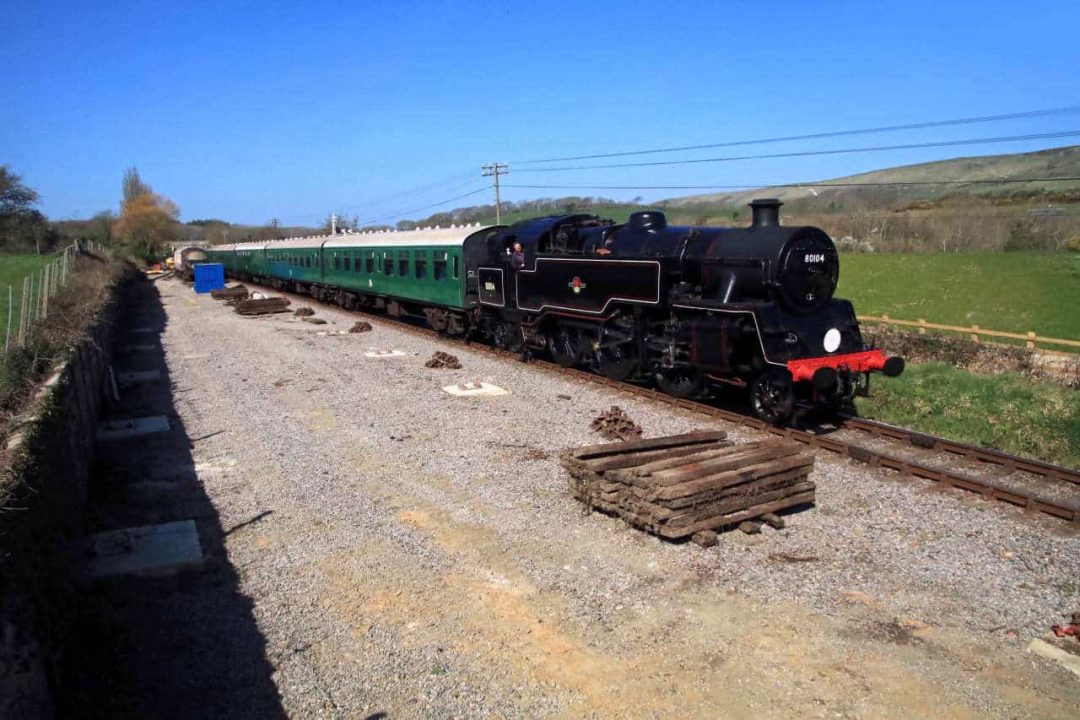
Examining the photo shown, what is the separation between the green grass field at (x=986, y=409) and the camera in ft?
34.4

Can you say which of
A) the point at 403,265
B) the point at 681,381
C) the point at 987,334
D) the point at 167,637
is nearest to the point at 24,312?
the point at 167,637

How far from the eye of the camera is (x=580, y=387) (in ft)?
44.0

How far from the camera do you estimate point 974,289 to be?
104 feet

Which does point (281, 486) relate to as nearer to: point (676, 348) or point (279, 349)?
point (676, 348)

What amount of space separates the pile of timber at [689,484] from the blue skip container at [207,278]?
38.5 meters

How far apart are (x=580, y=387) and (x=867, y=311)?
61.2 ft

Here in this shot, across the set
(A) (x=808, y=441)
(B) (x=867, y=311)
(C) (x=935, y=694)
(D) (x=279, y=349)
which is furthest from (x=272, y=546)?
(B) (x=867, y=311)

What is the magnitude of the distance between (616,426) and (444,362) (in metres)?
6.41

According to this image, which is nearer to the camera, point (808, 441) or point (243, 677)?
point (243, 677)

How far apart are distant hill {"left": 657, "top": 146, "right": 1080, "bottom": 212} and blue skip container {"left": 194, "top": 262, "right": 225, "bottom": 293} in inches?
1391

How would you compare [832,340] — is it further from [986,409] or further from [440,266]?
[440,266]

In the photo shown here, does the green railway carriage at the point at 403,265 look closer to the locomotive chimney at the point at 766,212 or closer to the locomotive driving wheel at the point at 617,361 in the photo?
the locomotive driving wheel at the point at 617,361

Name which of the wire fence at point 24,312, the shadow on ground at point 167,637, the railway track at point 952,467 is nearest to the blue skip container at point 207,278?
the wire fence at point 24,312

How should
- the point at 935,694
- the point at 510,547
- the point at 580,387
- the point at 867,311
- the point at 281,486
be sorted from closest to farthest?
the point at 935,694 < the point at 510,547 < the point at 281,486 < the point at 580,387 < the point at 867,311
